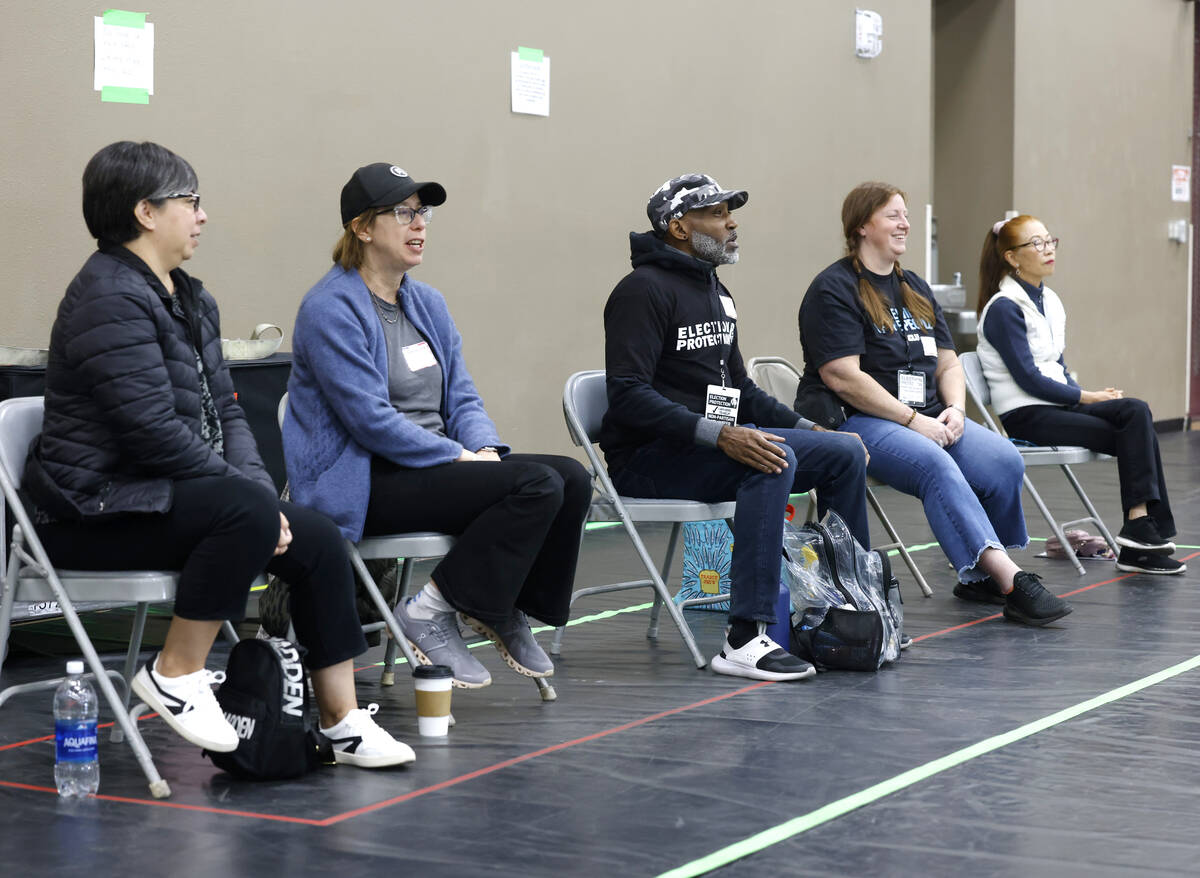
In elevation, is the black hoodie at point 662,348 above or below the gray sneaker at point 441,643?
above

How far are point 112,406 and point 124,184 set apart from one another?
448mm

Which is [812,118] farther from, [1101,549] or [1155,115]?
[1155,115]

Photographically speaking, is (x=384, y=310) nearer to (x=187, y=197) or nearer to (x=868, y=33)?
(x=187, y=197)

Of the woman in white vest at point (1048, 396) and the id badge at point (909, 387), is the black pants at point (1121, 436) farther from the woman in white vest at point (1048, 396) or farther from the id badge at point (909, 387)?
the id badge at point (909, 387)

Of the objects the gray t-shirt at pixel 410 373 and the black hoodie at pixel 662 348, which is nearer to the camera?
the gray t-shirt at pixel 410 373

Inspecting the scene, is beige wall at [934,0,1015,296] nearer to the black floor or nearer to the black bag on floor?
the black bag on floor

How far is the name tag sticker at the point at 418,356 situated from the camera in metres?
3.61

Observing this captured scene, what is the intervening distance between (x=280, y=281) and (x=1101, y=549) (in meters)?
3.11

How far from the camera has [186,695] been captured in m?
2.89

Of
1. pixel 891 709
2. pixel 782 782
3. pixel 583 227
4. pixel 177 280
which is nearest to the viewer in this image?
pixel 782 782

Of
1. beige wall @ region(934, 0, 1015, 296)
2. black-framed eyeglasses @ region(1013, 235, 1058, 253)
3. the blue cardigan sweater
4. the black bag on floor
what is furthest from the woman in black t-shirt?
beige wall @ region(934, 0, 1015, 296)

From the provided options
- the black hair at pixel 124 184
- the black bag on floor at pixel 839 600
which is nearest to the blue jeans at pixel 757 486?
the black bag on floor at pixel 839 600

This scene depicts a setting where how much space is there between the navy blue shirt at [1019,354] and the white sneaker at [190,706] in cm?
351

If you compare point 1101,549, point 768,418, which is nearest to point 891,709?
point 768,418
